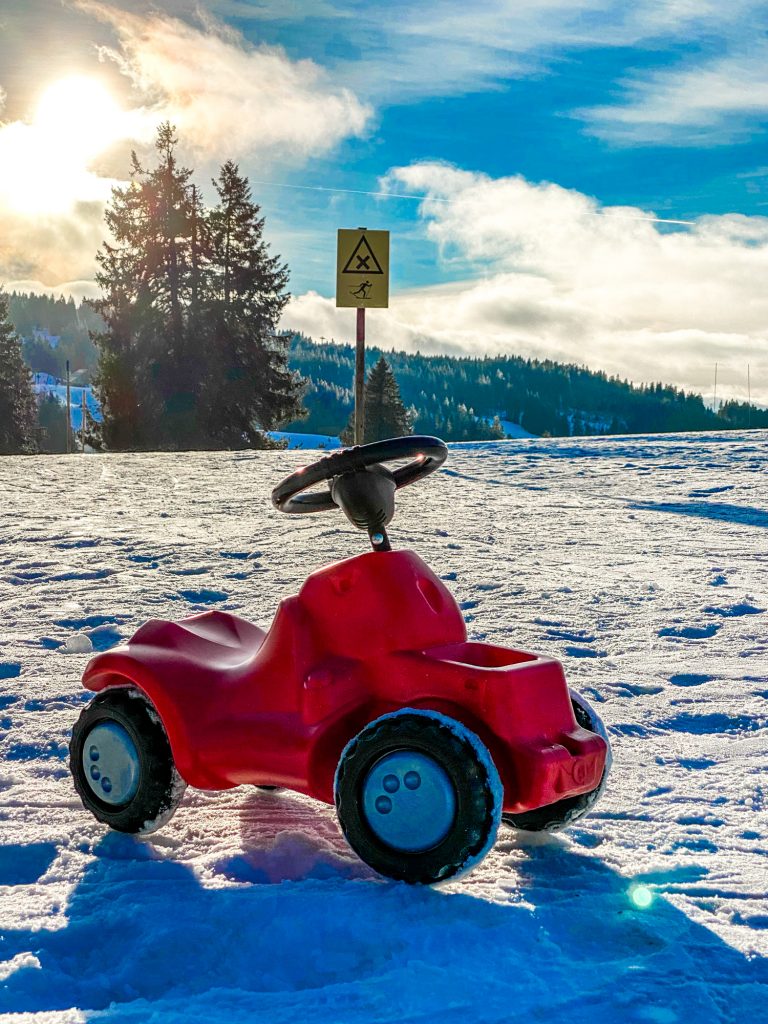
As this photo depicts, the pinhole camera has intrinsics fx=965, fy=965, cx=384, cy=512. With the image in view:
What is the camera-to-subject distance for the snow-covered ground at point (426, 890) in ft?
6.40

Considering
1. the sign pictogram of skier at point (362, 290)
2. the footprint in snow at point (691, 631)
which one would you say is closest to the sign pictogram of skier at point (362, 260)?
the sign pictogram of skier at point (362, 290)

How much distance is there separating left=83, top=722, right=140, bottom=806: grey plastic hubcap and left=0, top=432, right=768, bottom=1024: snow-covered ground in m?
0.13

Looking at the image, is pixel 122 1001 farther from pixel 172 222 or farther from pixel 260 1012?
pixel 172 222

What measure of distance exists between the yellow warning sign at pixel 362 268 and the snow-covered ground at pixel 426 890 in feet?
13.0

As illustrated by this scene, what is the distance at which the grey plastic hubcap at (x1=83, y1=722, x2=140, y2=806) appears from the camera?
8.98 ft

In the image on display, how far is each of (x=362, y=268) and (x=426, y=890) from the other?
8152mm

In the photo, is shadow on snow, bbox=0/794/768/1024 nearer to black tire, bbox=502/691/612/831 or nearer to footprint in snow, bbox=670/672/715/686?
black tire, bbox=502/691/612/831

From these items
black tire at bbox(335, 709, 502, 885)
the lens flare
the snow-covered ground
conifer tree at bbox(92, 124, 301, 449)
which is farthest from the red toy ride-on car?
conifer tree at bbox(92, 124, 301, 449)

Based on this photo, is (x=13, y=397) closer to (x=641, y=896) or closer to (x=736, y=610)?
(x=736, y=610)

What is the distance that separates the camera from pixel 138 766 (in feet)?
8.95

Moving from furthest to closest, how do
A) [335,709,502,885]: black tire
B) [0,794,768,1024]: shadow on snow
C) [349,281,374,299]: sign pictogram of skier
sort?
[349,281,374,299]: sign pictogram of skier → [335,709,502,885]: black tire → [0,794,768,1024]: shadow on snow

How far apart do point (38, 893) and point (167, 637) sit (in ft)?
2.69

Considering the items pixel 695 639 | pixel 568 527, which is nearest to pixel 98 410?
pixel 568 527

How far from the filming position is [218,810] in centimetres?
298
